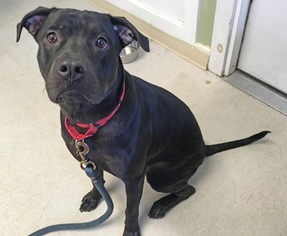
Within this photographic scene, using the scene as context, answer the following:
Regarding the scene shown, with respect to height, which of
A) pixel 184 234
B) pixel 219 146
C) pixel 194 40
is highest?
pixel 194 40

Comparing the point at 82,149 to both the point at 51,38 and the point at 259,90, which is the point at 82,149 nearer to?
the point at 51,38

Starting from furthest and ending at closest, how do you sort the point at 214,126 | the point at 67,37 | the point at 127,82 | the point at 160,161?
1. the point at 214,126
2. the point at 160,161
3. the point at 127,82
4. the point at 67,37

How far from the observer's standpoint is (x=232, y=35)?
182 cm

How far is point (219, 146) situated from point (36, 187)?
1088 mm

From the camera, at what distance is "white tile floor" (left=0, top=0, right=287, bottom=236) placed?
141 cm

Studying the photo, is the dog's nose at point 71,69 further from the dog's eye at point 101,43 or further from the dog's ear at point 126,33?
the dog's ear at point 126,33

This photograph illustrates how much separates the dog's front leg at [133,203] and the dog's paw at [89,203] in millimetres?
242

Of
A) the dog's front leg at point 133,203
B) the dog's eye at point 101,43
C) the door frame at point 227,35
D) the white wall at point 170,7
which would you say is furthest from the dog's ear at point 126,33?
the white wall at point 170,7

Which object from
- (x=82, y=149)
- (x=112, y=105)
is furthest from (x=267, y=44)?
(x=82, y=149)

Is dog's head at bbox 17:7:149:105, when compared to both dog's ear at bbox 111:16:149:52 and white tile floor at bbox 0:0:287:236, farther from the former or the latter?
white tile floor at bbox 0:0:287:236

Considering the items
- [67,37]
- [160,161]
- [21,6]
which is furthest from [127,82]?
[21,6]

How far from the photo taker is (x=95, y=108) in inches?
36.9

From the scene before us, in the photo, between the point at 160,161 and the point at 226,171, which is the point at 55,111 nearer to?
the point at 160,161

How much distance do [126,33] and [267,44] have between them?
3.92 feet
